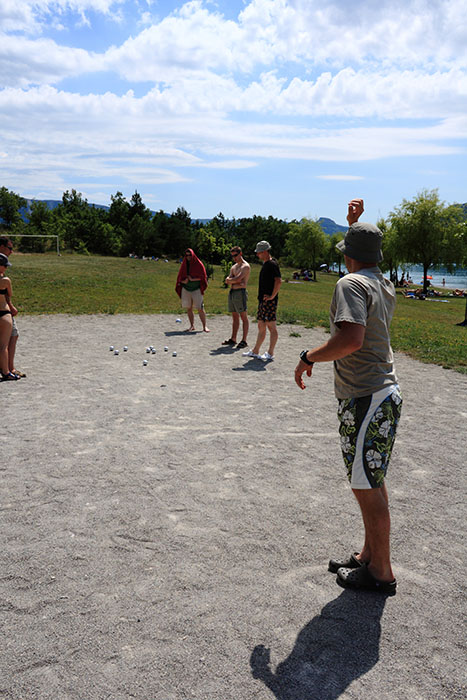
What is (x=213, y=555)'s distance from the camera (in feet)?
12.3

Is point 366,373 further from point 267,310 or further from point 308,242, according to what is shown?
point 308,242

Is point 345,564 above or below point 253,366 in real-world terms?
below

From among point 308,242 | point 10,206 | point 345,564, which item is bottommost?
point 345,564

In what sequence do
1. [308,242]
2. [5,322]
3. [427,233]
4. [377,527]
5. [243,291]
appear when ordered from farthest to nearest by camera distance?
1. [308,242]
2. [427,233]
3. [243,291]
4. [5,322]
5. [377,527]

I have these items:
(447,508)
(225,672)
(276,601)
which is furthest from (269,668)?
(447,508)

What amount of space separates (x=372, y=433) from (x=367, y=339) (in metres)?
0.54

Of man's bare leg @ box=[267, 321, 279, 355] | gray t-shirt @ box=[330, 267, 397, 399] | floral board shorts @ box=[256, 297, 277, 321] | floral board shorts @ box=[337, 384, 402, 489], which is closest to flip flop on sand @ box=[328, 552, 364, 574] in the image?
floral board shorts @ box=[337, 384, 402, 489]

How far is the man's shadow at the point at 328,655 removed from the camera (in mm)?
2633

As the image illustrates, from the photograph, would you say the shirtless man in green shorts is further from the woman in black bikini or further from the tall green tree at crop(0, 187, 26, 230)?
the tall green tree at crop(0, 187, 26, 230)

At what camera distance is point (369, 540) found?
334 centimetres

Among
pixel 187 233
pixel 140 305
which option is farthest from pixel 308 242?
pixel 140 305

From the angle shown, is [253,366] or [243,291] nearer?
[253,366]

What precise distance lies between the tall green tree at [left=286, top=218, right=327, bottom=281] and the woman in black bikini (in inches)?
2778

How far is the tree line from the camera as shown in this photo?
50.7 metres
